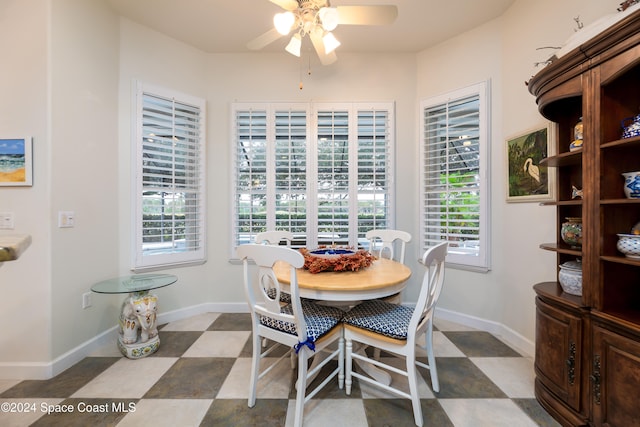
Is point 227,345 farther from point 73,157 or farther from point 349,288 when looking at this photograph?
point 73,157

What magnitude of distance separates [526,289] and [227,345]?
2.72 meters

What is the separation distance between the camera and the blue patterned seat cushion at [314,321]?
4.77 ft

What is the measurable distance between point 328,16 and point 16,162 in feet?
8.22

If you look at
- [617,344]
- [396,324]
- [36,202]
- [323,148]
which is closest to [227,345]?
[396,324]

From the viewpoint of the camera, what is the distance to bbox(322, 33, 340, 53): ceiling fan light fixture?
1.80 meters

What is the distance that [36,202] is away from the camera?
1.88 metres

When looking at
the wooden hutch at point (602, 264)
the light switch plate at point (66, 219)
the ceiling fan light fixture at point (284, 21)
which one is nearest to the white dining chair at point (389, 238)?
the wooden hutch at point (602, 264)

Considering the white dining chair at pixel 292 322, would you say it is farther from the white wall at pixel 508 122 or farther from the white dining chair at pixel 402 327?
the white wall at pixel 508 122

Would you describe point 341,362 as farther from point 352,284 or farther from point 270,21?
point 270,21

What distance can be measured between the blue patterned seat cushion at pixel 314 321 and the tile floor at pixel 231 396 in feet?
1.63

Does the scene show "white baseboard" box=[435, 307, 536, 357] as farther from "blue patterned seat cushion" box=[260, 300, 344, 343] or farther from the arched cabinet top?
the arched cabinet top

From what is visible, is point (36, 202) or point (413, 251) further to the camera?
point (413, 251)

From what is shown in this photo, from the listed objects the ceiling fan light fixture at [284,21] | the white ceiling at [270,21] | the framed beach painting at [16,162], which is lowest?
the framed beach painting at [16,162]

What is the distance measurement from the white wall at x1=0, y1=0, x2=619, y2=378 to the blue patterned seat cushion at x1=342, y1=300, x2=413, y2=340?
1.35 metres
